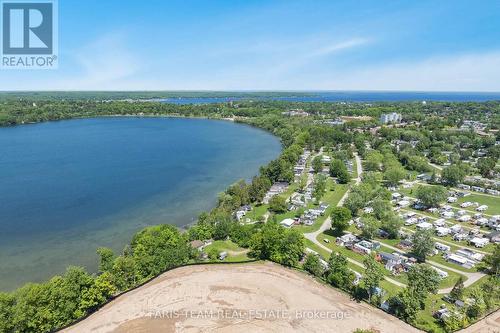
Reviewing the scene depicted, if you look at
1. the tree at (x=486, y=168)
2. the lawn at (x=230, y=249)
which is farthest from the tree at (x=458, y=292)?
the tree at (x=486, y=168)

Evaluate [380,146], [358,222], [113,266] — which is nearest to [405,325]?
[358,222]

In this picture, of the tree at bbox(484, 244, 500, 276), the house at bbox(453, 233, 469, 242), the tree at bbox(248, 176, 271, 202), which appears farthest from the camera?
the tree at bbox(248, 176, 271, 202)

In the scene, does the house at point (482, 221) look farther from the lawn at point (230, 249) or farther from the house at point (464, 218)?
the lawn at point (230, 249)

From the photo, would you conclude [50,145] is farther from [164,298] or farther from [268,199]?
[164,298]

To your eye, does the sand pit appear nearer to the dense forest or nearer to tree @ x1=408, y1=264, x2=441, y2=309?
the dense forest

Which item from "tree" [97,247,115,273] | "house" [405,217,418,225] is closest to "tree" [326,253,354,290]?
"house" [405,217,418,225]

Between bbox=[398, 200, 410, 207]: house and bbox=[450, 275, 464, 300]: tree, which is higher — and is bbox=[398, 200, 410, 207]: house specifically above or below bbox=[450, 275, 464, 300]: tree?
above
